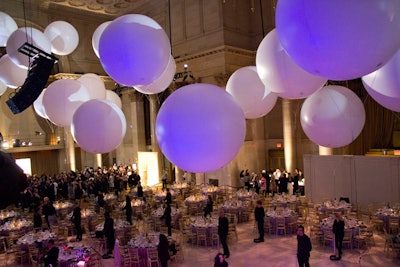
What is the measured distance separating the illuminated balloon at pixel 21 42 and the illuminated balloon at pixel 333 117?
741 cm

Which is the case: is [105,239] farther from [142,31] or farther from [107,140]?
[142,31]

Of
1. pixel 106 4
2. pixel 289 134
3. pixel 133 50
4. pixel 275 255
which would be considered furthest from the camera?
pixel 106 4

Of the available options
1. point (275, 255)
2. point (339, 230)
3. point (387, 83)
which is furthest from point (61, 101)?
point (339, 230)

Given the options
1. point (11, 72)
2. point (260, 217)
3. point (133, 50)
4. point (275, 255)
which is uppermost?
point (11, 72)

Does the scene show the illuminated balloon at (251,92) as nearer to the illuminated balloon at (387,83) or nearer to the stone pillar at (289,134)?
the illuminated balloon at (387,83)

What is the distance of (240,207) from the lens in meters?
13.5

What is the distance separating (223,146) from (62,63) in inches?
1118

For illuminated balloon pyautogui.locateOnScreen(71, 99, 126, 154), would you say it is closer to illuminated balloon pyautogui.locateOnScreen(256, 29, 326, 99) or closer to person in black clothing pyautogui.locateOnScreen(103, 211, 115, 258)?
person in black clothing pyautogui.locateOnScreen(103, 211, 115, 258)

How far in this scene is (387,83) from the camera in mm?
5098

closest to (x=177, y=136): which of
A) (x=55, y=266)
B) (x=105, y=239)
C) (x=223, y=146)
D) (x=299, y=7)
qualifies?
(x=223, y=146)

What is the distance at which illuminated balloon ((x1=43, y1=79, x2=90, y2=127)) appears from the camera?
9.10 metres

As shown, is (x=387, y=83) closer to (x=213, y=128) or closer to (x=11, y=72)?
(x=213, y=128)

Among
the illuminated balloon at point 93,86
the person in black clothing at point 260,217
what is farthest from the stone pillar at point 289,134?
the illuminated balloon at point 93,86

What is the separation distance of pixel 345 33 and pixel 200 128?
2298 millimetres
